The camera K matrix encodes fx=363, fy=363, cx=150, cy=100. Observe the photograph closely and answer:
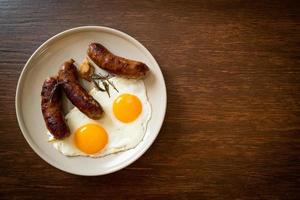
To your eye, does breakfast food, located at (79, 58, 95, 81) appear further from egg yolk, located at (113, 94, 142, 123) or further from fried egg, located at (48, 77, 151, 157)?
egg yolk, located at (113, 94, 142, 123)

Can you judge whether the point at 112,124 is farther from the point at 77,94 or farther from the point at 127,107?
the point at 77,94

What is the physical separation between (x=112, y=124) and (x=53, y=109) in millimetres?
289

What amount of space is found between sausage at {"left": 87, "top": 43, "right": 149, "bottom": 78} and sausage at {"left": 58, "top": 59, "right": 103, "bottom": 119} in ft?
0.45

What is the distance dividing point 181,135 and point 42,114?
694mm

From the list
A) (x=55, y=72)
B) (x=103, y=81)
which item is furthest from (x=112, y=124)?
(x=55, y=72)

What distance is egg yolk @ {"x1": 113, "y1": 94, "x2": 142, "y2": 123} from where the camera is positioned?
1.75 metres

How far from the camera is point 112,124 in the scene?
1776 millimetres

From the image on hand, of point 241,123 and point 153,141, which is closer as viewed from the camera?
point 153,141

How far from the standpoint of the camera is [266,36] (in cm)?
189

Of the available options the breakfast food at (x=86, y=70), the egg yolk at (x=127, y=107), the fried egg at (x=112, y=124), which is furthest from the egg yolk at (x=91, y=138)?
the breakfast food at (x=86, y=70)

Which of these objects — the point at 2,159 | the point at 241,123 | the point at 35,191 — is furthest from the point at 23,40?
the point at 241,123

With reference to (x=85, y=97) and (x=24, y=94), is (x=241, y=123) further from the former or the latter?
(x=24, y=94)

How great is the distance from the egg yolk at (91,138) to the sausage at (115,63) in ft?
0.95

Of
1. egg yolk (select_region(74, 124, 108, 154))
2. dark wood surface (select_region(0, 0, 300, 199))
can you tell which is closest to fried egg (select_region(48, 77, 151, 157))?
egg yolk (select_region(74, 124, 108, 154))
